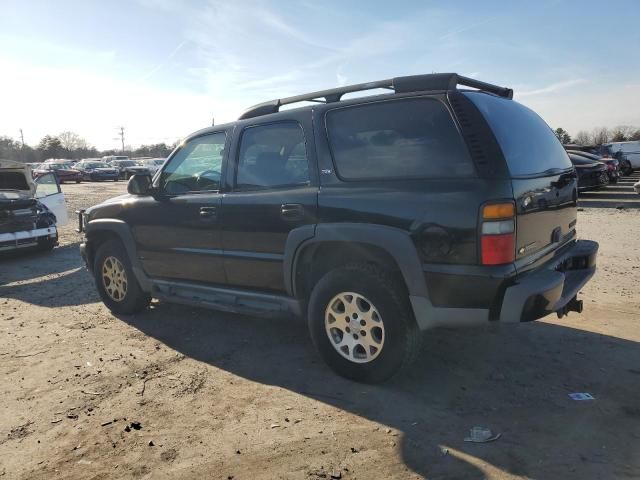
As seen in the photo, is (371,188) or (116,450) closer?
(116,450)

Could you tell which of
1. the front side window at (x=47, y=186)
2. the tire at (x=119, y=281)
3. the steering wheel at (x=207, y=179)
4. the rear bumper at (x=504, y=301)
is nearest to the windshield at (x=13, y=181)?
the front side window at (x=47, y=186)

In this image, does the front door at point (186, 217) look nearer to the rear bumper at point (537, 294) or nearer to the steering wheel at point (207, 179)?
the steering wheel at point (207, 179)

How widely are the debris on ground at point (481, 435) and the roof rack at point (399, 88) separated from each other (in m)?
2.14

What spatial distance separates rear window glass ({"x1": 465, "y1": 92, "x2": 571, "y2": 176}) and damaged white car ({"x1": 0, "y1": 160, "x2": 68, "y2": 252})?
27.2 feet

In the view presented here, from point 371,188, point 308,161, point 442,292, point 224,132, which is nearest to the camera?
point 442,292

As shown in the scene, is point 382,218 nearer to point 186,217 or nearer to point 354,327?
point 354,327

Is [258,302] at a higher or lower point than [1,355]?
higher

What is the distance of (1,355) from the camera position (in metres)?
4.31

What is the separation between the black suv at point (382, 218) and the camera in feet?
9.59

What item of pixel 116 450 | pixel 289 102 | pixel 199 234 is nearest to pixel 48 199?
pixel 199 234

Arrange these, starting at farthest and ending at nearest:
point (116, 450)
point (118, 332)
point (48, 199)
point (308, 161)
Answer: point (48, 199) < point (118, 332) < point (308, 161) < point (116, 450)

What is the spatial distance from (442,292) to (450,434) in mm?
834

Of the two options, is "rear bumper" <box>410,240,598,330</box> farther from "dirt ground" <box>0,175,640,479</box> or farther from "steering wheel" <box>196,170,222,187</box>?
"steering wheel" <box>196,170,222,187</box>

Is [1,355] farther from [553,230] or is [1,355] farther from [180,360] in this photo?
[553,230]
